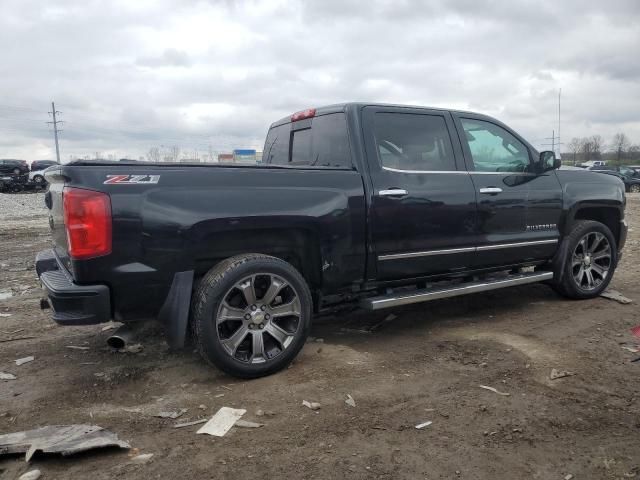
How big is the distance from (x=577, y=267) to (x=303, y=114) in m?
3.39

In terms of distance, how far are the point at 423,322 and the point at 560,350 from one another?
4.22 feet

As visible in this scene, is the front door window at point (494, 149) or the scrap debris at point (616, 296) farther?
the scrap debris at point (616, 296)

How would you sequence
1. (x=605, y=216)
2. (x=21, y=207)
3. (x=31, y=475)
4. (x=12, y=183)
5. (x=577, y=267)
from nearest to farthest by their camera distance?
1. (x=31, y=475)
2. (x=577, y=267)
3. (x=605, y=216)
4. (x=21, y=207)
5. (x=12, y=183)

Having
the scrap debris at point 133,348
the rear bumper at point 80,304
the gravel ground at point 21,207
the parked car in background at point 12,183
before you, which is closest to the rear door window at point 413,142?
the rear bumper at point 80,304

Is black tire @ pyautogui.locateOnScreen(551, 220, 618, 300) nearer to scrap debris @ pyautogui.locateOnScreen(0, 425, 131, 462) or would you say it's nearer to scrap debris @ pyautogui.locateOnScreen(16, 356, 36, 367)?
scrap debris @ pyautogui.locateOnScreen(0, 425, 131, 462)

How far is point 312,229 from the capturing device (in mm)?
4020

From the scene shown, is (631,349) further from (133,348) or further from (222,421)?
(133,348)

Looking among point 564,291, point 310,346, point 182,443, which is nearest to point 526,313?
point 564,291

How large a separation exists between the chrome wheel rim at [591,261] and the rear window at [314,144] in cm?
293

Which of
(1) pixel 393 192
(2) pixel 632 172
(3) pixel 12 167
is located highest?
(3) pixel 12 167

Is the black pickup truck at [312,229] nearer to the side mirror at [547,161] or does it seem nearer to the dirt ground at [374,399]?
the side mirror at [547,161]

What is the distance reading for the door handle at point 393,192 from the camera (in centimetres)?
427

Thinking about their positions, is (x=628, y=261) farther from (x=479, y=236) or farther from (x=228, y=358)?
(x=228, y=358)

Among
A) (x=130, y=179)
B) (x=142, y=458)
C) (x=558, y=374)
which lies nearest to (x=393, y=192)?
(x=558, y=374)
